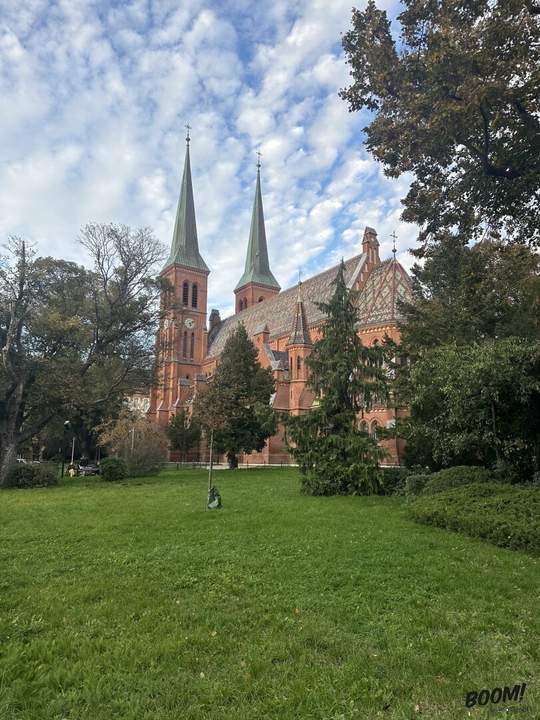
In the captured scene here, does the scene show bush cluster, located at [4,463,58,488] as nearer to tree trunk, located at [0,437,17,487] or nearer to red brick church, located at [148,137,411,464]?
tree trunk, located at [0,437,17,487]

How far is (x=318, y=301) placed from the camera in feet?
143

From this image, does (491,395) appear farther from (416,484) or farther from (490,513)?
(490,513)

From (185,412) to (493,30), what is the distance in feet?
135

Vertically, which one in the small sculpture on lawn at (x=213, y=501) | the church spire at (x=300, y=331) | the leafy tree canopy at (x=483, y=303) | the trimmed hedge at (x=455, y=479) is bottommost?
the small sculpture on lawn at (x=213, y=501)

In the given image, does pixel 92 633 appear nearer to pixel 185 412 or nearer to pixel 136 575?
pixel 136 575

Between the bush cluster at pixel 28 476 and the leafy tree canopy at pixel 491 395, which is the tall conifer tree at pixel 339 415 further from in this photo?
the bush cluster at pixel 28 476

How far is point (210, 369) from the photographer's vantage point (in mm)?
63344

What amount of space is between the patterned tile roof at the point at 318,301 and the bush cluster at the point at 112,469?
15.8 metres

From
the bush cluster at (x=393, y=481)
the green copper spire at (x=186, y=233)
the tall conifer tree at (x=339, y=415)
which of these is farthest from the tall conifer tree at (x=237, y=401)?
the green copper spire at (x=186, y=233)

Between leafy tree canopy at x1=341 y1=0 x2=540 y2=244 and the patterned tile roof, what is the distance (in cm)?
1955

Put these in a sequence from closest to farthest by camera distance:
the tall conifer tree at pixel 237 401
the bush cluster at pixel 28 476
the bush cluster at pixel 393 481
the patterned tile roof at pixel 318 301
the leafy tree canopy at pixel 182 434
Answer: the bush cluster at pixel 393 481, the bush cluster at pixel 28 476, the tall conifer tree at pixel 237 401, the patterned tile roof at pixel 318 301, the leafy tree canopy at pixel 182 434

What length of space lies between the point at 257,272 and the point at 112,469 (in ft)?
174

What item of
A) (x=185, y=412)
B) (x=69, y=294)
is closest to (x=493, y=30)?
(x=69, y=294)

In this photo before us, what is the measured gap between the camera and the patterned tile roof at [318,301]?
40094 mm
